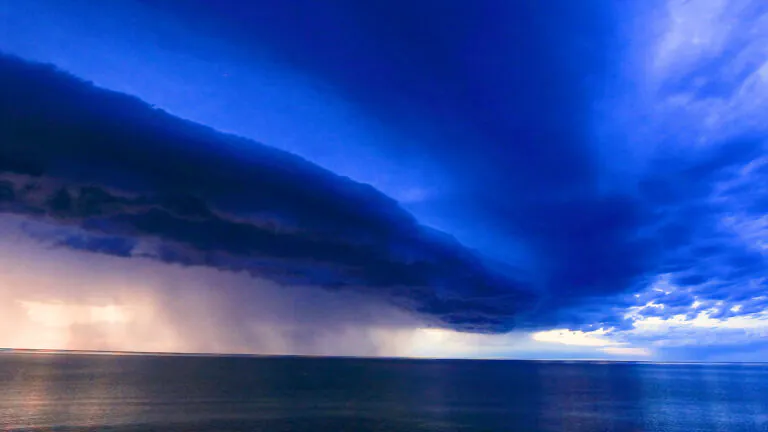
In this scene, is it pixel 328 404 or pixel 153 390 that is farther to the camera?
pixel 153 390

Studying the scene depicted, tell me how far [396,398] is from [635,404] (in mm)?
62554

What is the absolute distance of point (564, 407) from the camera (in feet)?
Answer: 379

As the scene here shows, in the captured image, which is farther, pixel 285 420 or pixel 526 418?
pixel 526 418

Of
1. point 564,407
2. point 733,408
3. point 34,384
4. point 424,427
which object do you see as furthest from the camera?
point 34,384

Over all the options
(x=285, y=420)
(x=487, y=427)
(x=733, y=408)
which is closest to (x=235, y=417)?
(x=285, y=420)

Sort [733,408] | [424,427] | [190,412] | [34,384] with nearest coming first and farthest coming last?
[424,427] < [190,412] < [733,408] < [34,384]

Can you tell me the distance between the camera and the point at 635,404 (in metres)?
129

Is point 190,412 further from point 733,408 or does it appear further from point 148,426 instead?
point 733,408

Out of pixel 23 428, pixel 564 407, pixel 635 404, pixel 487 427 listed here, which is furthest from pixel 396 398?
pixel 23 428

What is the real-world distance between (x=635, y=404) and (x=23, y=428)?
132m

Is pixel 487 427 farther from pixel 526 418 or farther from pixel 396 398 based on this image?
pixel 396 398

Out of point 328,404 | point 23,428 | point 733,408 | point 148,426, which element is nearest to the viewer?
point 23,428

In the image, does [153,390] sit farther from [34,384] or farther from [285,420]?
[285,420]

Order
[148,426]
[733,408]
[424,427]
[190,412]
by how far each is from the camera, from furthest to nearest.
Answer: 1. [733,408]
2. [190,412]
3. [424,427]
4. [148,426]
